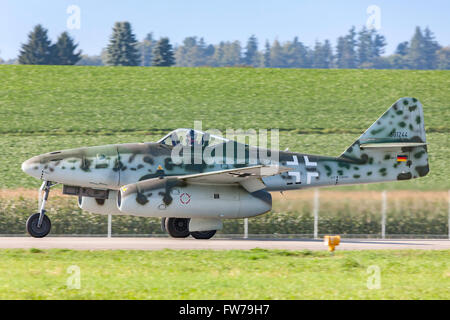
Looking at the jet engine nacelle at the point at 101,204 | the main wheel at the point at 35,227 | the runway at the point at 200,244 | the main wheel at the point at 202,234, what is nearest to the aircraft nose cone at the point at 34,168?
the main wheel at the point at 35,227

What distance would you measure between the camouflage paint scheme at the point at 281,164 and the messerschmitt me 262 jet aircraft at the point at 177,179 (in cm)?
3

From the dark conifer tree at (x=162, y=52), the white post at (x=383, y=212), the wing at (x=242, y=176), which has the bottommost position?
the white post at (x=383, y=212)

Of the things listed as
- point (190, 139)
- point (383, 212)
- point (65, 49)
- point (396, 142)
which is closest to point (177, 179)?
point (190, 139)

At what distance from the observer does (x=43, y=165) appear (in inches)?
690

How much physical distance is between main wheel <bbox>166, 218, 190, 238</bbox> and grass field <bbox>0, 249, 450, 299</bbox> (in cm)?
359

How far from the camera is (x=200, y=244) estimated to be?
16828 millimetres

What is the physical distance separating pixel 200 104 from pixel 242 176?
2561cm

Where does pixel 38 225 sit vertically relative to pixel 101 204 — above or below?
below

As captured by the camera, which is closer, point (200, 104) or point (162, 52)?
point (200, 104)

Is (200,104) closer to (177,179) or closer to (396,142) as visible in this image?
(396,142)

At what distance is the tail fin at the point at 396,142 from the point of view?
20.5m

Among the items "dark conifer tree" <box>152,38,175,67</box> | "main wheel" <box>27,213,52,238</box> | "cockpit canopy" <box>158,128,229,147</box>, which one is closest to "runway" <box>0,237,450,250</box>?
"main wheel" <box>27,213,52,238</box>

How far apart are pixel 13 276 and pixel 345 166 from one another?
11.5 m

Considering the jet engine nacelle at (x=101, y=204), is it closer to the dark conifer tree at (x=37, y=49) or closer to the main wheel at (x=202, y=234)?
the main wheel at (x=202, y=234)
